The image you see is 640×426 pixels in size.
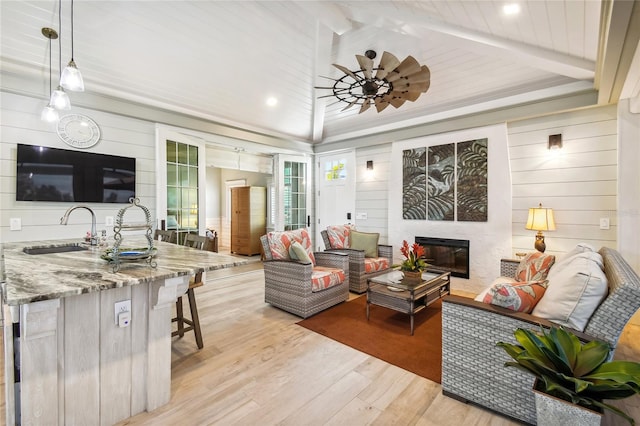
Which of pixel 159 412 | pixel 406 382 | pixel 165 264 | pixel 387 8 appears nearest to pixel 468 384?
pixel 406 382

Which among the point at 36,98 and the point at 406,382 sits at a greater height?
the point at 36,98

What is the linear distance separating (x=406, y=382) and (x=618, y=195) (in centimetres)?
334

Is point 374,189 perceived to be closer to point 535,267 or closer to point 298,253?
point 298,253

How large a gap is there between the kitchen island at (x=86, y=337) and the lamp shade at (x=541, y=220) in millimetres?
3647

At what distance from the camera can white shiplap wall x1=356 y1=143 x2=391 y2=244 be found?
207 inches

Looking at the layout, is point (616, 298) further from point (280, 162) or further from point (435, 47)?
point (280, 162)

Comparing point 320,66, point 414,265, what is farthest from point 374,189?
point 414,265

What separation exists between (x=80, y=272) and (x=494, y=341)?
2432 millimetres

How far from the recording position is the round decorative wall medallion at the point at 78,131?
3.26m

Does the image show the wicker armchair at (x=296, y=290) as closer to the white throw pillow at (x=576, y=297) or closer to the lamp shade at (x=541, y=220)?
the white throw pillow at (x=576, y=297)

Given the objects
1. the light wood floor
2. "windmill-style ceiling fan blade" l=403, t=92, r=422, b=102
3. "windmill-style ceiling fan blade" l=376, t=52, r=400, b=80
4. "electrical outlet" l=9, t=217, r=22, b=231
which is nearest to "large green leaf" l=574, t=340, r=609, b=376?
the light wood floor

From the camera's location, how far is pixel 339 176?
5.91 meters

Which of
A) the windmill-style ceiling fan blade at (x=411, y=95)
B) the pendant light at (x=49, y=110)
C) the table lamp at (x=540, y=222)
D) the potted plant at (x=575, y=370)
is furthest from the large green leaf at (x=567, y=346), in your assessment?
the pendant light at (x=49, y=110)

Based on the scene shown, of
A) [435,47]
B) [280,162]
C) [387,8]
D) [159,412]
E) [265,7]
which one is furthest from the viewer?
[280,162]
